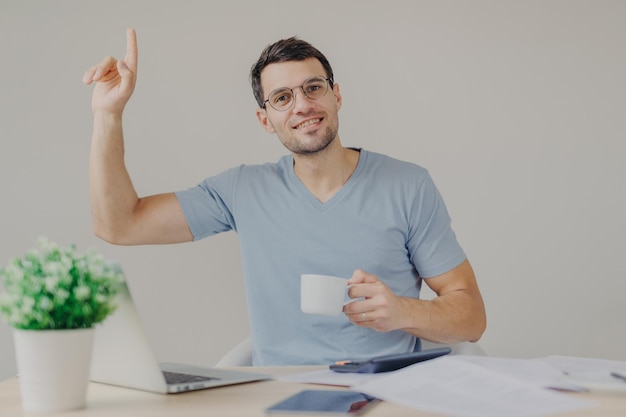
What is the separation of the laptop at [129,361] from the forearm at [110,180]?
78 centimetres

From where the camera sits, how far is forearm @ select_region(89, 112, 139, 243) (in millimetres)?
Result: 2037

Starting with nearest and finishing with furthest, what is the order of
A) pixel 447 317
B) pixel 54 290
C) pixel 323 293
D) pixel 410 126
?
1. pixel 54 290
2. pixel 323 293
3. pixel 447 317
4. pixel 410 126

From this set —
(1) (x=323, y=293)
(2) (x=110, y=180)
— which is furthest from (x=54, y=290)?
(2) (x=110, y=180)

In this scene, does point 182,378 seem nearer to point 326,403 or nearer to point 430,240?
point 326,403

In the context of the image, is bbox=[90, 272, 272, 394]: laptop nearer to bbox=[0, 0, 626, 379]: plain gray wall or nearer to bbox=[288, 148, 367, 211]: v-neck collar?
bbox=[288, 148, 367, 211]: v-neck collar

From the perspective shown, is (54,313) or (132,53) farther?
(132,53)

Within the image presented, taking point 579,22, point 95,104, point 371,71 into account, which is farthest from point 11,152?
point 579,22

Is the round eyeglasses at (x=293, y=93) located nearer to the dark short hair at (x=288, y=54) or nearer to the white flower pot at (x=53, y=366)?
the dark short hair at (x=288, y=54)

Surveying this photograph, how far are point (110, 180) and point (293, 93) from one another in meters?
0.56

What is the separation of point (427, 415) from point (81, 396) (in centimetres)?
50

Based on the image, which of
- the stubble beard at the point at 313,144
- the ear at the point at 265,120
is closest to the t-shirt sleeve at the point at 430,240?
the stubble beard at the point at 313,144

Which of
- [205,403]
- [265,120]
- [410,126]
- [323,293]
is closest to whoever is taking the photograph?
[205,403]

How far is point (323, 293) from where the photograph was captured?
151cm

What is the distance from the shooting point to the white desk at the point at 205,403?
43.5 inches
